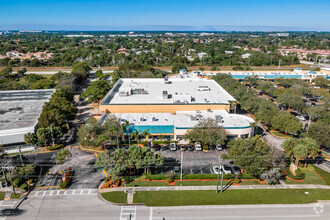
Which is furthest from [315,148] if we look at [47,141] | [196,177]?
[47,141]

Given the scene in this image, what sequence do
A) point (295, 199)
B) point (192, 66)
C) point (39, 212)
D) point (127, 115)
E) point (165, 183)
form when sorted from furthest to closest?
point (192, 66)
point (127, 115)
point (165, 183)
point (295, 199)
point (39, 212)

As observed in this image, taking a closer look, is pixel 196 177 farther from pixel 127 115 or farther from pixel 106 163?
pixel 127 115

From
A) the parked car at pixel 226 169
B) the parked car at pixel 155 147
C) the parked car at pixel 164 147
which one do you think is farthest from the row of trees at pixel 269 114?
the parked car at pixel 155 147

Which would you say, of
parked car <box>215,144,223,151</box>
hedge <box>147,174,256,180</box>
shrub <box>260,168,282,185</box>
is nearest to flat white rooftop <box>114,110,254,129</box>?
parked car <box>215,144,223,151</box>

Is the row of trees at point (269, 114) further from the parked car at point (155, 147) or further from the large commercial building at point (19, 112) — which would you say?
the large commercial building at point (19, 112)

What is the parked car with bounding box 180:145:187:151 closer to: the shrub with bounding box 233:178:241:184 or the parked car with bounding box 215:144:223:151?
the parked car with bounding box 215:144:223:151

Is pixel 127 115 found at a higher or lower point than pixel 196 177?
higher

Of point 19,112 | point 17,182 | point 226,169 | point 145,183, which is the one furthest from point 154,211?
point 19,112
